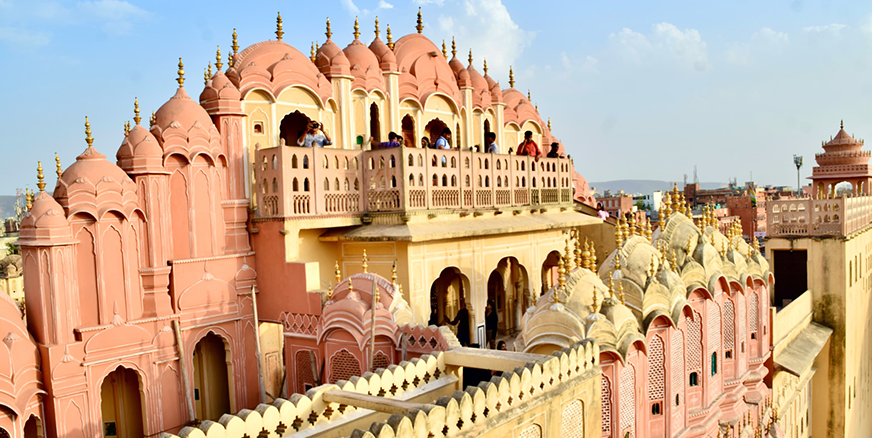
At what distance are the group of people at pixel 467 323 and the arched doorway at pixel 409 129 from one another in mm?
3961

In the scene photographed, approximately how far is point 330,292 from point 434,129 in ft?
24.6

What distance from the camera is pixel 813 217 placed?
2122cm

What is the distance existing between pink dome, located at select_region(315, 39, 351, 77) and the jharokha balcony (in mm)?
1884

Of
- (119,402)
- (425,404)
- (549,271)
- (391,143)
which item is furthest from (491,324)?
(425,404)

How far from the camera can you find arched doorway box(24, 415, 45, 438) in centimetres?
1009

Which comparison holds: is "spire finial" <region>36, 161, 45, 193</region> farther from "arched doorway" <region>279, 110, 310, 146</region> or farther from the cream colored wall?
the cream colored wall

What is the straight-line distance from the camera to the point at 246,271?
1287cm

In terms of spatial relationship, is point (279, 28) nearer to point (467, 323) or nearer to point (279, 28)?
point (279, 28)

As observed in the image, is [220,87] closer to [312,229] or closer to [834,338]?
[312,229]

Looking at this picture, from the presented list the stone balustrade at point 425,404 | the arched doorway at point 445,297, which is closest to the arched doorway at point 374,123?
the arched doorway at point 445,297

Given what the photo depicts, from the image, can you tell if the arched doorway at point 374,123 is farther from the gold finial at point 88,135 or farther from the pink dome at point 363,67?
the gold finial at point 88,135

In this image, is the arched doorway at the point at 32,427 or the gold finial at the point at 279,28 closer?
the arched doorway at the point at 32,427

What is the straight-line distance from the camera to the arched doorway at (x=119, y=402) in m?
11.8

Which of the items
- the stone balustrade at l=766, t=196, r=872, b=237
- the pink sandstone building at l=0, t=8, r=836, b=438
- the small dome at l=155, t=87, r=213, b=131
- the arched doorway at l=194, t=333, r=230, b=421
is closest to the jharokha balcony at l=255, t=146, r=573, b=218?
the pink sandstone building at l=0, t=8, r=836, b=438
